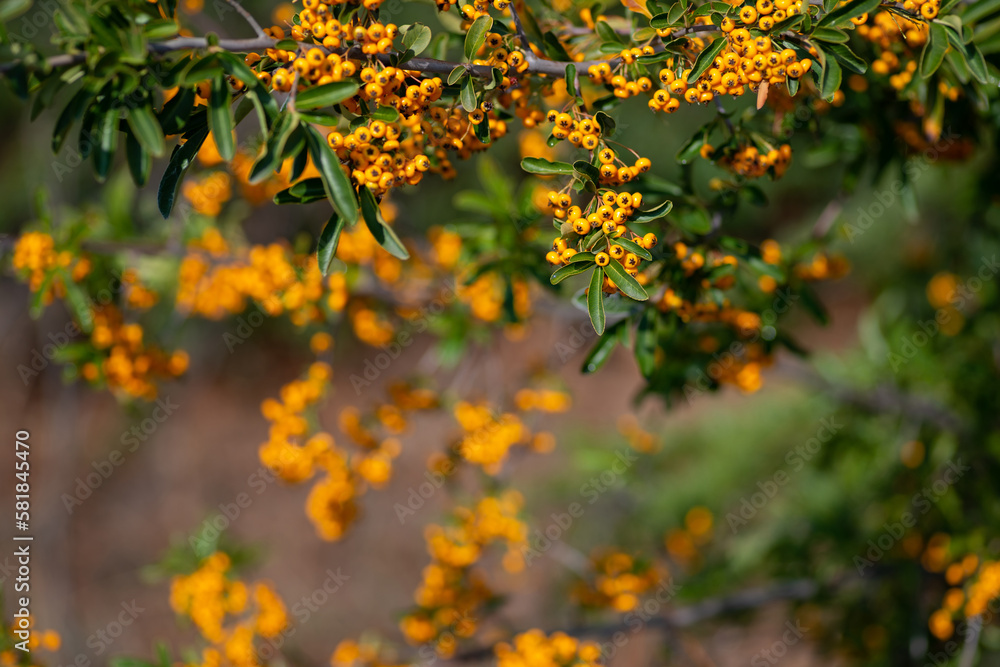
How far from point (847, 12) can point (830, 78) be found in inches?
5.6

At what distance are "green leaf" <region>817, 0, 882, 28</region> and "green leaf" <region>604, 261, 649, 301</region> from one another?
2.39 ft

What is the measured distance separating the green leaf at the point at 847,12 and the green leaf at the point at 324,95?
3.48 ft

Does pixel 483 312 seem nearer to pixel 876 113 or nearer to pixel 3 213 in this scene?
pixel 876 113

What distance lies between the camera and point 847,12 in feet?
4.87

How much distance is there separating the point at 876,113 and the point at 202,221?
2768 millimetres

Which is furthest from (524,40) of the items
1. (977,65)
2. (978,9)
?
(978,9)

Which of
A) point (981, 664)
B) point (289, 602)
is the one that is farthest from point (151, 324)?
point (981, 664)

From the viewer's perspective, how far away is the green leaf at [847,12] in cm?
148

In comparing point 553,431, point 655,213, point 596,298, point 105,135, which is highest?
point 105,135

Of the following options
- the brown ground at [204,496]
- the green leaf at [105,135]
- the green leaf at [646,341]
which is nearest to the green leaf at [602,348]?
the green leaf at [646,341]

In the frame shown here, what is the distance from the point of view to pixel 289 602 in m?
7.47

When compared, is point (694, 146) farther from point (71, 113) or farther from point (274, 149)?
point (71, 113)

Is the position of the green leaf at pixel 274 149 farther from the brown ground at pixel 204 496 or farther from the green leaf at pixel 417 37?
the brown ground at pixel 204 496

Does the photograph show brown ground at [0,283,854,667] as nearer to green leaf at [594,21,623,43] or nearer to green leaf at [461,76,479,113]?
green leaf at [594,21,623,43]
